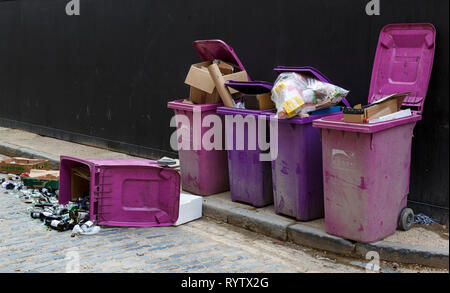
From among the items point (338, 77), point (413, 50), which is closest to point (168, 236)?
point (338, 77)

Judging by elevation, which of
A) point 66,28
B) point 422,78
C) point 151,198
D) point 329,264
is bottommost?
point 329,264

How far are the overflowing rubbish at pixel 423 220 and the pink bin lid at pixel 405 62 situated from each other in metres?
1.11

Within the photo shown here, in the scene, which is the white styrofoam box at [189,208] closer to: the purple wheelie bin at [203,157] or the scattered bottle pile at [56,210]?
the purple wheelie bin at [203,157]

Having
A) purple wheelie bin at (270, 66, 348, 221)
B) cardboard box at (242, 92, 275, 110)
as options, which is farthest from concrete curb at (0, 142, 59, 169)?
purple wheelie bin at (270, 66, 348, 221)

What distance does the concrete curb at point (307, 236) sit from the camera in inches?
198

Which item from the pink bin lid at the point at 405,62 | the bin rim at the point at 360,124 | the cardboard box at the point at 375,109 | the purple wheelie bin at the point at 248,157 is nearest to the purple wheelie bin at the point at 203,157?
the purple wheelie bin at the point at 248,157

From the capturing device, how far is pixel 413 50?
226 inches

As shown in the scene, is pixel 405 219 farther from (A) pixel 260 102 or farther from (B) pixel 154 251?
(B) pixel 154 251

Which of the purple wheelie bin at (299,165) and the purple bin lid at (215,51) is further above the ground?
the purple bin lid at (215,51)

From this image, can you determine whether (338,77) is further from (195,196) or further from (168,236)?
(168,236)

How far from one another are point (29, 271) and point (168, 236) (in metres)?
1.51

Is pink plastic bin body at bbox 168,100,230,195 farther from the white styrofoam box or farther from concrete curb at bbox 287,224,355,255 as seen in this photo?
concrete curb at bbox 287,224,355,255

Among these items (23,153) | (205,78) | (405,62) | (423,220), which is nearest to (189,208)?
(205,78)

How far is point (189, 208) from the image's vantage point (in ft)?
21.5
